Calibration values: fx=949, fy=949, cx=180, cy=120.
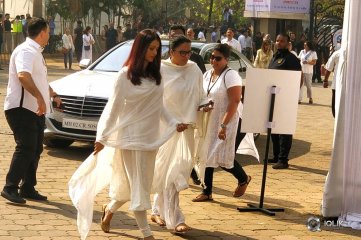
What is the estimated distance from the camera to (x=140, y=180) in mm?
7945

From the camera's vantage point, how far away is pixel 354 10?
8766 mm

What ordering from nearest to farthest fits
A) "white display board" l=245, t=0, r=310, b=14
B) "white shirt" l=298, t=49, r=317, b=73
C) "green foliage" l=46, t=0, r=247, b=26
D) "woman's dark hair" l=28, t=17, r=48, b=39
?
"woman's dark hair" l=28, t=17, r=48, b=39, "white shirt" l=298, t=49, r=317, b=73, "white display board" l=245, t=0, r=310, b=14, "green foliage" l=46, t=0, r=247, b=26

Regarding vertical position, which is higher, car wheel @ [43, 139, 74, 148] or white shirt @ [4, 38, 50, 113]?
white shirt @ [4, 38, 50, 113]

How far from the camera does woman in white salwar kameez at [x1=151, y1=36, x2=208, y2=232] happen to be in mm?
8578

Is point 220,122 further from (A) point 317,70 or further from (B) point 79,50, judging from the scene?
(B) point 79,50

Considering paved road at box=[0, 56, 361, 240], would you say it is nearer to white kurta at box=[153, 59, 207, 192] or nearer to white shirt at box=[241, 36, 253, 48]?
white kurta at box=[153, 59, 207, 192]

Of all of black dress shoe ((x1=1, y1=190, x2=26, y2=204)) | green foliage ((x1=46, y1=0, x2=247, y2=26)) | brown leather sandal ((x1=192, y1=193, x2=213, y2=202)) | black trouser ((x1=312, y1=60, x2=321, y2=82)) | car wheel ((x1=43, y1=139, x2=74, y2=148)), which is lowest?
black trouser ((x1=312, y1=60, x2=321, y2=82))

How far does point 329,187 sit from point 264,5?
29.3m

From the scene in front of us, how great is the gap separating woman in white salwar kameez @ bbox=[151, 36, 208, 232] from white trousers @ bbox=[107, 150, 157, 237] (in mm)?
557

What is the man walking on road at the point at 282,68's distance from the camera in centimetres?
1296

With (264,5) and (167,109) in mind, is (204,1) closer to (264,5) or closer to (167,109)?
(264,5)

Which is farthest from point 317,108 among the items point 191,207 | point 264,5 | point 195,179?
point 264,5

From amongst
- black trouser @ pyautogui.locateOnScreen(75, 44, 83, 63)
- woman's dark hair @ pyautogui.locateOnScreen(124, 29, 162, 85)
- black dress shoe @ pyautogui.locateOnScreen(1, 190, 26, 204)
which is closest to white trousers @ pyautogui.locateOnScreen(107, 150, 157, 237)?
woman's dark hair @ pyautogui.locateOnScreen(124, 29, 162, 85)

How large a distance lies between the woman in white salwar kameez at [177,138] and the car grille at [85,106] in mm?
4135
